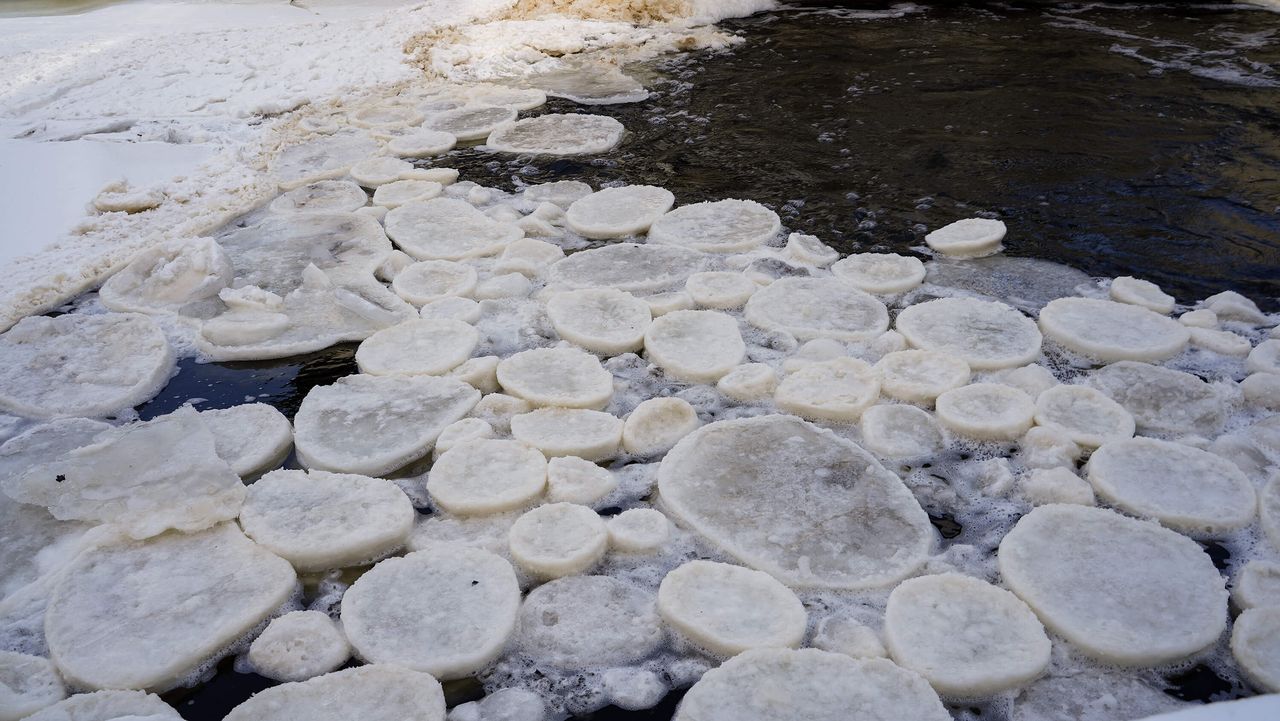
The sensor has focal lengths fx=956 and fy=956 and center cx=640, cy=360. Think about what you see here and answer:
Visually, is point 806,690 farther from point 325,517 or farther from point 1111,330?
point 1111,330

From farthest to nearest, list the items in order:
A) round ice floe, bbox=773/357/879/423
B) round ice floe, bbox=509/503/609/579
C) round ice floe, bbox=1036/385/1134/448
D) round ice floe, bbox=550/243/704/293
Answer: round ice floe, bbox=550/243/704/293, round ice floe, bbox=773/357/879/423, round ice floe, bbox=1036/385/1134/448, round ice floe, bbox=509/503/609/579

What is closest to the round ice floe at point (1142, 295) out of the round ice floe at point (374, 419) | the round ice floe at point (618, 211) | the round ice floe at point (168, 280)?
the round ice floe at point (618, 211)

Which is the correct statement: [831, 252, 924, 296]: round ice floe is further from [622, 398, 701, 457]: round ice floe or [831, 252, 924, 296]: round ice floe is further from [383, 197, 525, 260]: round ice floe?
[383, 197, 525, 260]: round ice floe

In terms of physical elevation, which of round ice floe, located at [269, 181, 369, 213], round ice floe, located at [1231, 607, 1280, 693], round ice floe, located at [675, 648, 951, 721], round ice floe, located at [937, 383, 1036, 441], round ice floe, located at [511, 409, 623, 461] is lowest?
round ice floe, located at [1231, 607, 1280, 693]

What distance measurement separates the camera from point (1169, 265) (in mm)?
3023

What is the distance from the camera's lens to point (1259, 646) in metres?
1.65

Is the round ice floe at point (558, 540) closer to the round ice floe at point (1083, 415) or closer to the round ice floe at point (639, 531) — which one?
the round ice floe at point (639, 531)

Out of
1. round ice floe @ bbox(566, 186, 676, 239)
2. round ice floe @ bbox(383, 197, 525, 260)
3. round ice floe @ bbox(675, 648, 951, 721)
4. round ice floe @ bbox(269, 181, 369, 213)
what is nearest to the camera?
round ice floe @ bbox(675, 648, 951, 721)

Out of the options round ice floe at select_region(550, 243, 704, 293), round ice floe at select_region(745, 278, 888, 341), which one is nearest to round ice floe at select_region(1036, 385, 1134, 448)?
round ice floe at select_region(745, 278, 888, 341)

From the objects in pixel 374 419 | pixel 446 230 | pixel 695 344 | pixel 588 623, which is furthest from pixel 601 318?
pixel 588 623

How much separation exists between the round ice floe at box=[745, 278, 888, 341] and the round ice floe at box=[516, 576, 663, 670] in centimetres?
110

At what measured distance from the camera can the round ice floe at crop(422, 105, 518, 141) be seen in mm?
4336

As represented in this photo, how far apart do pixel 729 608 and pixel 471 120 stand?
3276mm

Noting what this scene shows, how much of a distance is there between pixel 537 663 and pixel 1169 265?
2427mm
